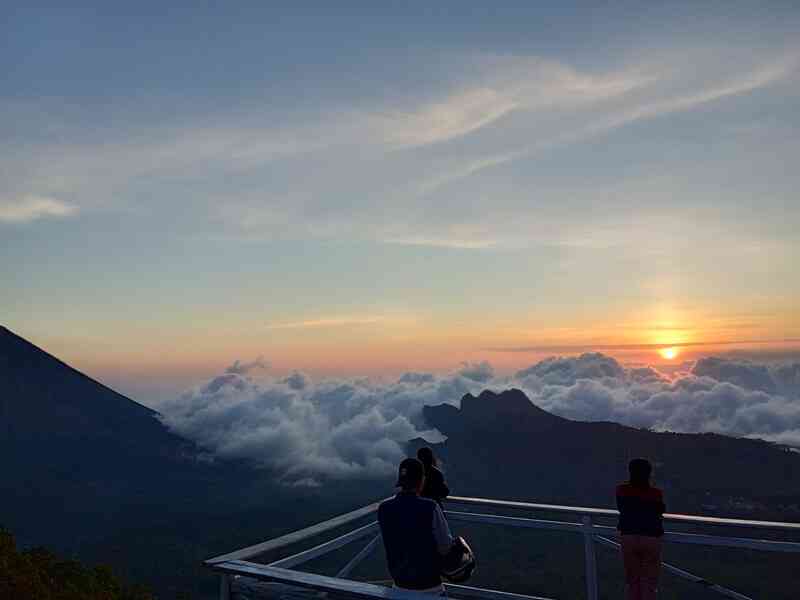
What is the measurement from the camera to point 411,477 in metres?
4.57

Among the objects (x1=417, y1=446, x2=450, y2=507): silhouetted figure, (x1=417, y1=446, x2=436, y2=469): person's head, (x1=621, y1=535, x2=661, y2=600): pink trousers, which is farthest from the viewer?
(x1=417, y1=446, x2=436, y2=469): person's head

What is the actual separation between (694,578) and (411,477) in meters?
2.46

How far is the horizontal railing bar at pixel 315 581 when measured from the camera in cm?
328

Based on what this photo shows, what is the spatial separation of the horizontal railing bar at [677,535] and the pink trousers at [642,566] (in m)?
0.17

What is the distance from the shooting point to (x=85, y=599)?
3869cm

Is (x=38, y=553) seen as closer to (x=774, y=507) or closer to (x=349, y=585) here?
(x=349, y=585)

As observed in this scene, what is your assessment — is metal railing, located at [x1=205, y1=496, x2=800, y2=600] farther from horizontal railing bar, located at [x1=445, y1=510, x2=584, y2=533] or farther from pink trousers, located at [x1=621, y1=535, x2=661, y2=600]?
pink trousers, located at [x1=621, y1=535, x2=661, y2=600]

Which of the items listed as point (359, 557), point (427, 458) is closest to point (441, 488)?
point (427, 458)

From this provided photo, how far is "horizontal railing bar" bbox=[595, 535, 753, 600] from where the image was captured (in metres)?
4.72

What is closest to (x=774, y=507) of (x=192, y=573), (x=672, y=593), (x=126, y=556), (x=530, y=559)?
(x=672, y=593)

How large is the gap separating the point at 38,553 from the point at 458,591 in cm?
4748

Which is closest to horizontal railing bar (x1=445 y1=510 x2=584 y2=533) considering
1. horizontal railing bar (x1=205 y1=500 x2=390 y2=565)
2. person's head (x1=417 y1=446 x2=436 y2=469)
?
person's head (x1=417 y1=446 x2=436 y2=469)

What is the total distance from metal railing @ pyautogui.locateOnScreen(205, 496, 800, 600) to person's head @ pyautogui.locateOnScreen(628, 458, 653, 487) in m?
0.45

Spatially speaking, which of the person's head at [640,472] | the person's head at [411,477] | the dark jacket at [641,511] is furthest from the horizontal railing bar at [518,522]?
the person's head at [411,477]
